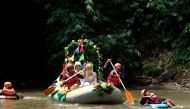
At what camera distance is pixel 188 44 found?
20891mm

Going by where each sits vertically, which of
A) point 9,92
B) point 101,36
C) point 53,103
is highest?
point 101,36

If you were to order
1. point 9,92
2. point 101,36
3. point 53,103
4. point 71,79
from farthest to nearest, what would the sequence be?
point 101,36, point 9,92, point 71,79, point 53,103

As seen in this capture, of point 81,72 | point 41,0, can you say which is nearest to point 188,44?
point 41,0

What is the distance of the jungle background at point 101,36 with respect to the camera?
1991 centimetres

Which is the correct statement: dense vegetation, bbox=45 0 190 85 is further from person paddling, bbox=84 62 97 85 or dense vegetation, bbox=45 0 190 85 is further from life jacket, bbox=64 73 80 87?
person paddling, bbox=84 62 97 85

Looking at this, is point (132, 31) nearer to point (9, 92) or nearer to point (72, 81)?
point (72, 81)

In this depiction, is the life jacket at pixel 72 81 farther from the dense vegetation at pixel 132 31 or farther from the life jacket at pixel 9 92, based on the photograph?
the dense vegetation at pixel 132 31

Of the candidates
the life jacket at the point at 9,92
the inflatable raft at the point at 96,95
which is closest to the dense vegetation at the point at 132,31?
the life jacket at the point at 9,92

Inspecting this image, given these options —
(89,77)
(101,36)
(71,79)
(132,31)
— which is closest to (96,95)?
(89,77)

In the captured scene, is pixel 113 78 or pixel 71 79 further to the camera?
pixel 113 78

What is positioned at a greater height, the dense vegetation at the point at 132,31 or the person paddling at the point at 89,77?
the dense vegetation at the point at 132,31

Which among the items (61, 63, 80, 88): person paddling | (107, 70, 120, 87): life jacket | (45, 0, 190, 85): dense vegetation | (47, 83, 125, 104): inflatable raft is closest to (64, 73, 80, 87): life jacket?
(61, 63, 80, 88): person paddling

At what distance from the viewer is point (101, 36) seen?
19922 millimetres

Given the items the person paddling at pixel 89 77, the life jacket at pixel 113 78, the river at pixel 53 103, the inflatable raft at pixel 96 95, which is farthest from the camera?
the life jacket at pixel 113 78
